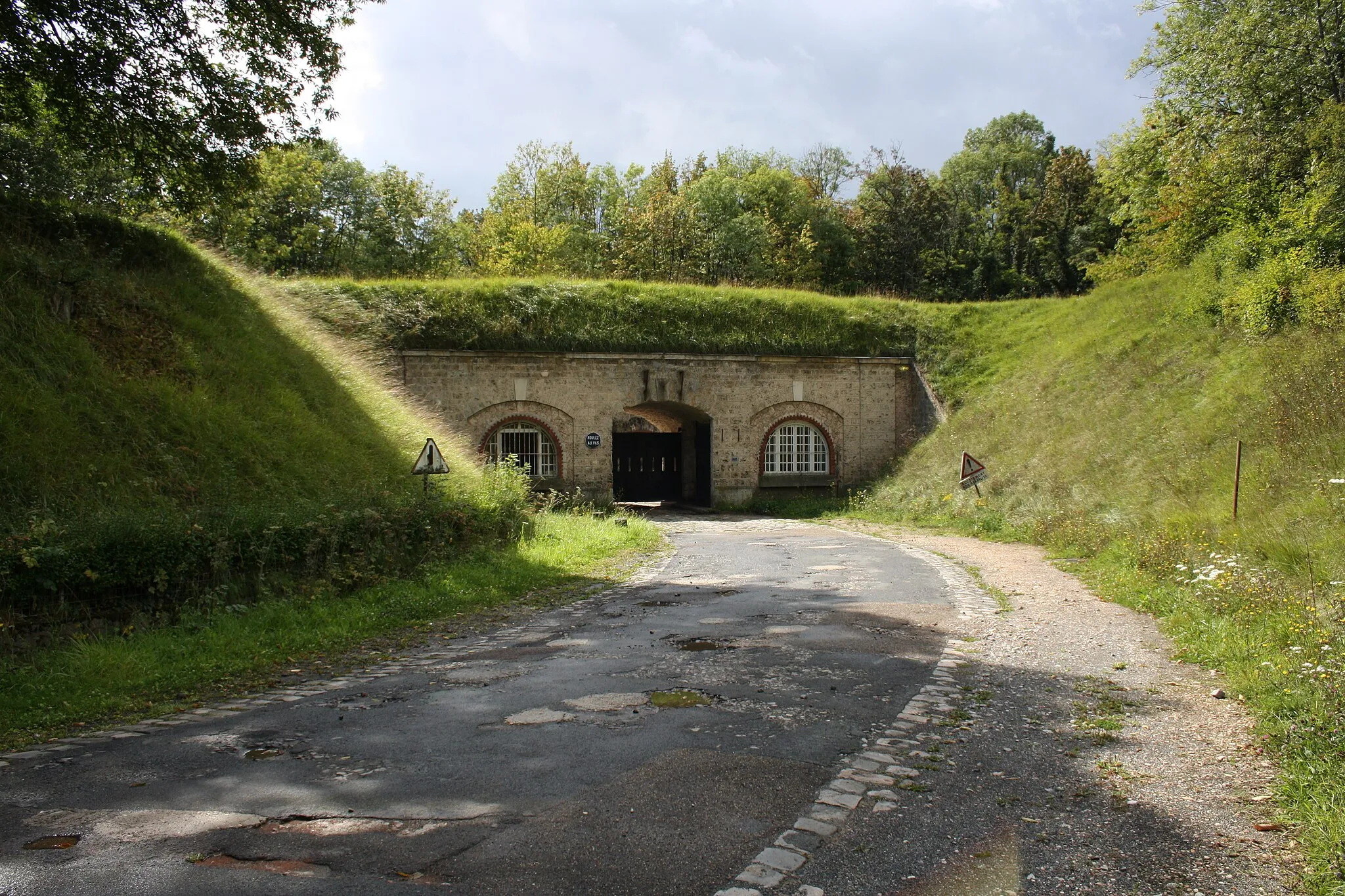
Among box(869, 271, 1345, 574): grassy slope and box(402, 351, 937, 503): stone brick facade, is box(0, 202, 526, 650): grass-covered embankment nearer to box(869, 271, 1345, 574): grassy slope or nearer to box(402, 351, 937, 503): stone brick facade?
box(402, 351, 937, 503): stone brick facade

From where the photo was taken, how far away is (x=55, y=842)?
146 inches

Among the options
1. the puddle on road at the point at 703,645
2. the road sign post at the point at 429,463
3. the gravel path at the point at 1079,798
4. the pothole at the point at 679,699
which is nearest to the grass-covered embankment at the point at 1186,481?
the gravel path at the point at 1079,798

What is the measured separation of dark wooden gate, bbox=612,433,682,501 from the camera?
28203mm

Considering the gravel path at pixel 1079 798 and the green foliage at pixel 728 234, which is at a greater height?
the green foliage at pixel 728 234

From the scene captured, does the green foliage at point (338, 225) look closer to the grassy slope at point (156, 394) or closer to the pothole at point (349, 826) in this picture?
the grassy slope at point (156, 394)

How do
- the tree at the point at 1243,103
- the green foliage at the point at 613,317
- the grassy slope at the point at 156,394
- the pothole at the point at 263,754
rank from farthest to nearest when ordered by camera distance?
1. the green foliage at the point at 613,317
2. the tree at the point at 1243,103
3. the grassy slope at the point at 156,394
4. the pothole at the point at 263,754

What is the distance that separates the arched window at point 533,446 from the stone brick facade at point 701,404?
19 centimetres

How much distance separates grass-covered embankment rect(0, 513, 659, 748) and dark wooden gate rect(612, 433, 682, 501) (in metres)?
16.4

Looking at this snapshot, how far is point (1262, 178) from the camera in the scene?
61.5 ft

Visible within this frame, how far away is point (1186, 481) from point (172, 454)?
13926 millimetres

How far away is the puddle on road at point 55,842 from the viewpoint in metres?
3.66

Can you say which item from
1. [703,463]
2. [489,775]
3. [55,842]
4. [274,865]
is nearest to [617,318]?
[703,463]

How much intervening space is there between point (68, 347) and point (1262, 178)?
21.4m

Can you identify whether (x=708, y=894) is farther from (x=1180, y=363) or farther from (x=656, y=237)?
(x=656, y=237)
